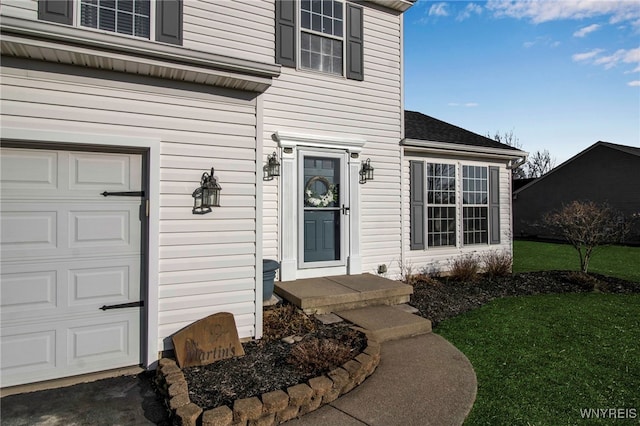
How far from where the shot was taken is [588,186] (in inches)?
720

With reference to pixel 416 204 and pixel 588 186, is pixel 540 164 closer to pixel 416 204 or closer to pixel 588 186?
pixel 588 186

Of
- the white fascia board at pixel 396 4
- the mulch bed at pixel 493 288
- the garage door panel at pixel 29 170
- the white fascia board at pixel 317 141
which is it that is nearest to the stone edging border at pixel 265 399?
the garage door panel at pixel 29 170

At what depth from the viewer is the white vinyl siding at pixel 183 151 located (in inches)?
112

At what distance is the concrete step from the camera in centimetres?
382

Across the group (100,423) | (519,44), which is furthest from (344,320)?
(519,44)

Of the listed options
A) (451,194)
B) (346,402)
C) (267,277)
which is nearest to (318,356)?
(346,402)

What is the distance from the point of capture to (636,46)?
26.7ft

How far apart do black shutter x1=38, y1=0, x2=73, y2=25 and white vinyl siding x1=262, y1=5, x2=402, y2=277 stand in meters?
2.78

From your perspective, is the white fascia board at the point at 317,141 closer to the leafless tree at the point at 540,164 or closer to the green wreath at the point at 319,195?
the green wreath at the point at 319,195

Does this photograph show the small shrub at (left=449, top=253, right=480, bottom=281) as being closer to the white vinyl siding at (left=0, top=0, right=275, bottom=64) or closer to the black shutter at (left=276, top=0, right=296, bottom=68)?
the black shutter at (left=276, top=0, right=296, bottom=68)

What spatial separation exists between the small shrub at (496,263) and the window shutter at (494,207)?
311mm

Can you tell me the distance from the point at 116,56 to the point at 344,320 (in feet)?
11.9

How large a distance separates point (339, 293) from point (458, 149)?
458cm

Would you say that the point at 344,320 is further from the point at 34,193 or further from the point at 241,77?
the point at 34,193
